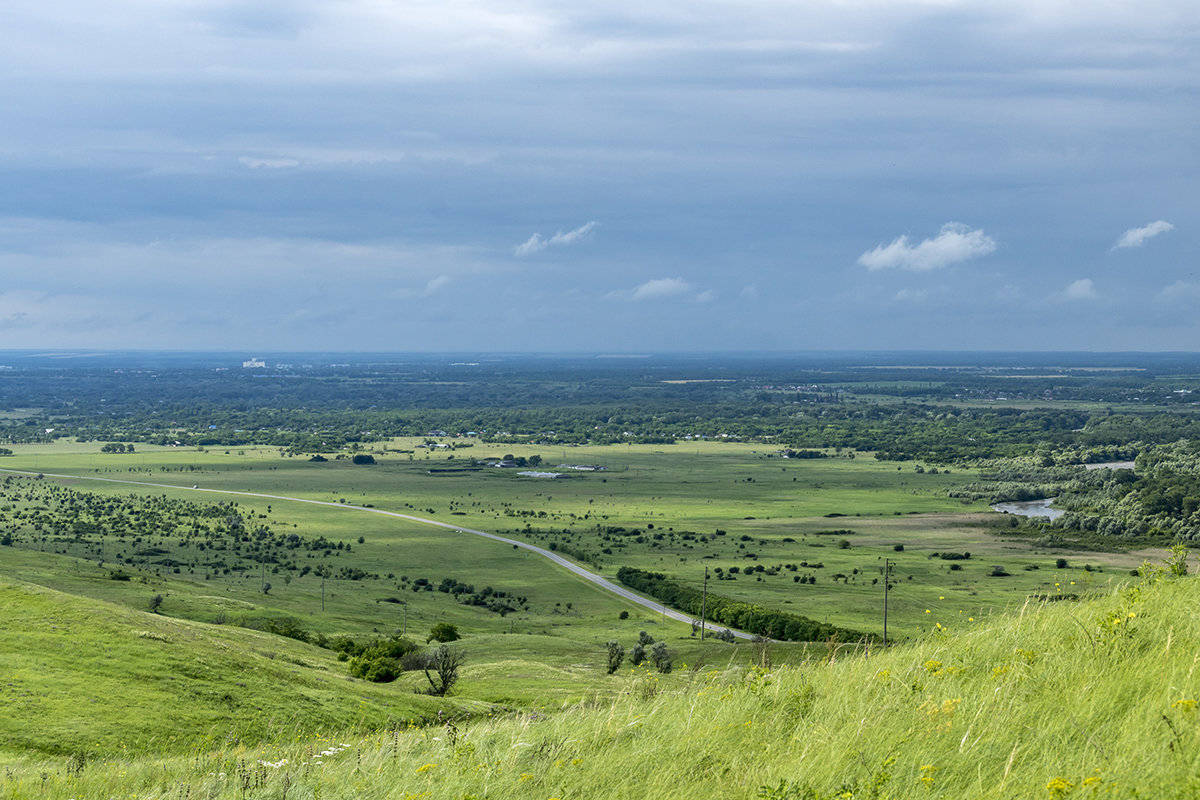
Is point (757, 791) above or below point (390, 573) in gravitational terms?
above

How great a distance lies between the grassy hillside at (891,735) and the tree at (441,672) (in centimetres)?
3716

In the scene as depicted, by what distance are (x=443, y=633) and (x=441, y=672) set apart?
90.5ft

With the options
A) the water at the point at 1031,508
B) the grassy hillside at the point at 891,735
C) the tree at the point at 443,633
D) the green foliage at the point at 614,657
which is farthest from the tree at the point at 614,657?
the water at the point at 1031,508

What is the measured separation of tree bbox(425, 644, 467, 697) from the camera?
48594 millimetres

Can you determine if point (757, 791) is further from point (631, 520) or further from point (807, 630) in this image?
point (631, 520)

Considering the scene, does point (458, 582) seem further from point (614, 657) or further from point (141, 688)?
point (141, 688)

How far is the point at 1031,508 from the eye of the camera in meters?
170

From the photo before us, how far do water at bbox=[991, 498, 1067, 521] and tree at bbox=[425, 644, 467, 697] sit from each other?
419 feet

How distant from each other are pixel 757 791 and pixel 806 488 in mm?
190901

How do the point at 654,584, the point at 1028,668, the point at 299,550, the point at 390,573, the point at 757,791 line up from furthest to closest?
the point at 299,550
the point at 390,573
the point at 654,584
the point at 1028,668
the point at 757,791

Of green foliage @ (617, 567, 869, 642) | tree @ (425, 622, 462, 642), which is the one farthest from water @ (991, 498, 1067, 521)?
tree @ (425, 622, 462, 642)

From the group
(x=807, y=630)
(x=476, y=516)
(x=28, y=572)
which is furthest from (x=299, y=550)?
(x=807, y=630)

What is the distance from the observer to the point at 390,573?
112500mm

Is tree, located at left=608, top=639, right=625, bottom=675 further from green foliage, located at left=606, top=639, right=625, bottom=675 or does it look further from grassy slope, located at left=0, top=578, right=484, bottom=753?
grassy slope, located at left=0, top=578, right=484, bottom=753
